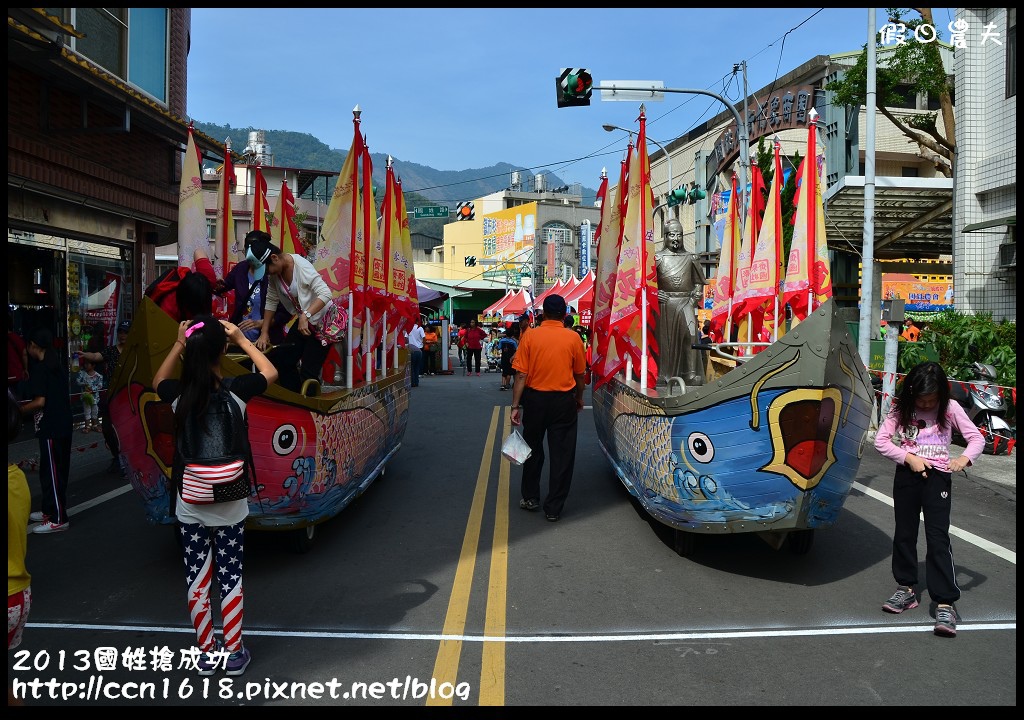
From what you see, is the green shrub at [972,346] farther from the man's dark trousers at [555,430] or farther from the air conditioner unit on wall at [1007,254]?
the man's dark trousers at [555,430]

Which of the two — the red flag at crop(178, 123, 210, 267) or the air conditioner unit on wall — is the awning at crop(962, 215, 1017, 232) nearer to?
the air conditioner unit on wall

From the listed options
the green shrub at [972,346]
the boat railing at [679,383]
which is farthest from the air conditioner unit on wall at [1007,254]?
the boat railing at [679,383]

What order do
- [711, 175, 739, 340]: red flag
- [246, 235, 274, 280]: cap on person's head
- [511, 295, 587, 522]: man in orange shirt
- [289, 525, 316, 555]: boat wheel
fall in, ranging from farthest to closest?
[711, 175, 739, 340]: red flag
[511, 295, 587, 522]: man in orange shirt
[246, 235, 274, 280]: cap on person's head
[289, 525, 316, 555]: boat wheel

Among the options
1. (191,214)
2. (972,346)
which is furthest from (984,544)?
(191,214)

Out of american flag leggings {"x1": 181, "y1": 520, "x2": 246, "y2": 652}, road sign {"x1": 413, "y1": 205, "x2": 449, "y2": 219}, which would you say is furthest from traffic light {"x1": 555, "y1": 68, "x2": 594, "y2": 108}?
road sign {"x1": 413, "y1": 205, "x2": 449, "y2": 219}

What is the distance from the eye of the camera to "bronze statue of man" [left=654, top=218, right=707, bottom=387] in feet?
27.3

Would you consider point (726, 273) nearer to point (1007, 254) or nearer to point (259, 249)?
point (1007, 254)

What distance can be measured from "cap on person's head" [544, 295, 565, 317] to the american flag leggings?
3816 mm

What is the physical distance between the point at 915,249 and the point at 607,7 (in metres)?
25.2

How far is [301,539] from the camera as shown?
592cm

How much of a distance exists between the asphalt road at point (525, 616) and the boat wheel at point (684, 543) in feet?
0.28

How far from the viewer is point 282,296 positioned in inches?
249

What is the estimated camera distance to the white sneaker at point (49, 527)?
6.72 m
